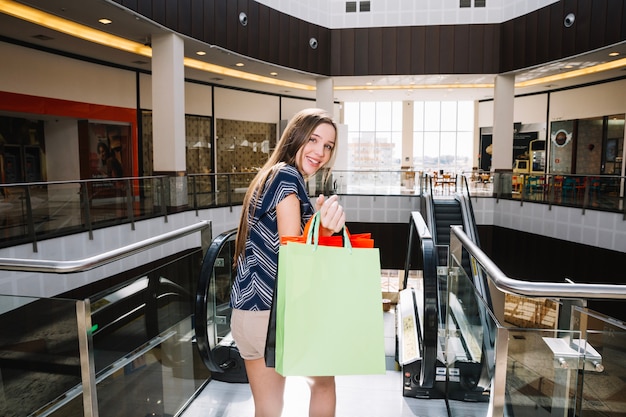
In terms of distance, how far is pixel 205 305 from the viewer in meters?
3.24

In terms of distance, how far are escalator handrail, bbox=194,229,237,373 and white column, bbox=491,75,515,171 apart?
542 inches

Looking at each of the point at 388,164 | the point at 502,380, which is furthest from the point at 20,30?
the point at 388,164

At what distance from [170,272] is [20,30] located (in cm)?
990

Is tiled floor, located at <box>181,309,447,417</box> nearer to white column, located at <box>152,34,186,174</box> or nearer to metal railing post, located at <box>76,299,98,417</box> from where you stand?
metal railing post, located at <box>76,299,98,417</box>

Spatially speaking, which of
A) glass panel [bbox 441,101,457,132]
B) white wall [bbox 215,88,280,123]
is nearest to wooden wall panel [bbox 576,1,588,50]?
white wall [bbox 215,88,280,123]

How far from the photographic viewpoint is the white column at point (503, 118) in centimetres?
1532

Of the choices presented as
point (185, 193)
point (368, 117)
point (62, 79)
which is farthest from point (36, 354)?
point (368, 117)

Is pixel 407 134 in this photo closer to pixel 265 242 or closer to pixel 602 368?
pixel 602 368

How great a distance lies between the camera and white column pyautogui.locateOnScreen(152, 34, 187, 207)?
10969mm

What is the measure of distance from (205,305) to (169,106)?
29.6 ft

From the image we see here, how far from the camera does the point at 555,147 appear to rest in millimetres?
19484

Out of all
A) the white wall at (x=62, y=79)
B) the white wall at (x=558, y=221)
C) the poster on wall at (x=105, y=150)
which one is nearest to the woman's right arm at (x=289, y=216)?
the white wall at (x=558, y=221)

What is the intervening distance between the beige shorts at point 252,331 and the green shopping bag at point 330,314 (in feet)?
0.74

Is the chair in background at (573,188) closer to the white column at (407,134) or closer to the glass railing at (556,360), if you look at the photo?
the glass railing at (556,360)
